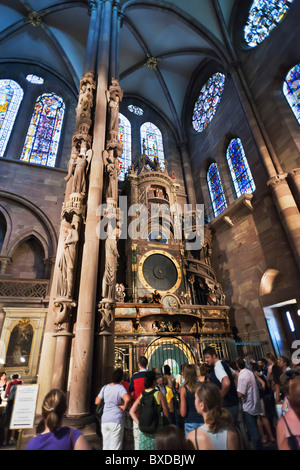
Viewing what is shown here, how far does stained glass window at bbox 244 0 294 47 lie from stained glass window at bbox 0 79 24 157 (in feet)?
41.9

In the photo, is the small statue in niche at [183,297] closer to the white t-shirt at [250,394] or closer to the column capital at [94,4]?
the white t-shirt at [250,394]

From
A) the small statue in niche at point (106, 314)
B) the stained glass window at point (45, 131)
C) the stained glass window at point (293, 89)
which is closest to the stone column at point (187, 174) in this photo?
the stained glass window at point (293, 89)

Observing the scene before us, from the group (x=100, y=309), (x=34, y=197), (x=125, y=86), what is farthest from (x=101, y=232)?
(x=125, y=86)

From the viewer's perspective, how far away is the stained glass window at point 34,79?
15.1m

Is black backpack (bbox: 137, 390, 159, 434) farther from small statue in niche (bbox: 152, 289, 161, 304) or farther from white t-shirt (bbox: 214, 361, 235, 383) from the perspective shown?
small statue in niche (bbox: 152, 289, 161, 304)

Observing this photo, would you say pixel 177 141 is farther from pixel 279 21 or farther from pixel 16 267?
pixel 16 267

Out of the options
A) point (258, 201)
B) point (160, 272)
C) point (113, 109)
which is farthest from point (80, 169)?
point (258, 201)

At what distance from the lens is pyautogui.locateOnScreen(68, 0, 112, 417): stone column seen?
11.4ft

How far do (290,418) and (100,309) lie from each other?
3181 mm

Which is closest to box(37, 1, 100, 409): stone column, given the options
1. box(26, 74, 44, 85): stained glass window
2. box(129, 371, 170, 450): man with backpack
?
box(129, 371, 170, 450): man with backpack

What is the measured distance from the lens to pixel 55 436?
59.3 inches

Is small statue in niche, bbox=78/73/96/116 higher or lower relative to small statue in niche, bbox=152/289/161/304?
→ higher

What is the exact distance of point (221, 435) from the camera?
1.49 metres

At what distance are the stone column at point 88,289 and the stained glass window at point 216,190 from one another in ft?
27.5
